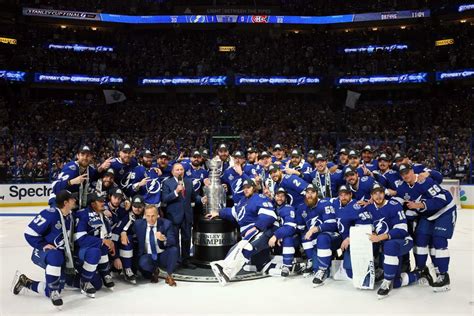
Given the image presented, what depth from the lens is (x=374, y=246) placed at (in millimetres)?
6824

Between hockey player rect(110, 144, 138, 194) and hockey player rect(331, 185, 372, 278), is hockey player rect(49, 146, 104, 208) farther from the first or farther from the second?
hockey player rect(331, 185, 372, 278)

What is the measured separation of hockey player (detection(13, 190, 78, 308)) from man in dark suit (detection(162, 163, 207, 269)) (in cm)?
182

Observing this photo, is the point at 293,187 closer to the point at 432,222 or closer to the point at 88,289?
the point at 432,222

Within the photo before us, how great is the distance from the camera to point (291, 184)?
25.9 ft

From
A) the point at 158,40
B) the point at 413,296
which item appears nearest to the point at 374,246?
the point at 413,296

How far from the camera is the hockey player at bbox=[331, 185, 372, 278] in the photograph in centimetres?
680

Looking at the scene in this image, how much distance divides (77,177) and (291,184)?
3.42 m

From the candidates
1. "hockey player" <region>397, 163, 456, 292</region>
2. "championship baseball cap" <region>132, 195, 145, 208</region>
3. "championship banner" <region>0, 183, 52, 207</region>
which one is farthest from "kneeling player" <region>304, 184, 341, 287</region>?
"championship banner" <region>0, 183, 52, 207</region>


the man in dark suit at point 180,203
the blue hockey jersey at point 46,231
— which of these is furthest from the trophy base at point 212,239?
the blue hockey jersey at point 46,231

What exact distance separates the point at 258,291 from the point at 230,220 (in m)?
1.33

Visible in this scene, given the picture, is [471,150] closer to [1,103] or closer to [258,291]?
[258,291]

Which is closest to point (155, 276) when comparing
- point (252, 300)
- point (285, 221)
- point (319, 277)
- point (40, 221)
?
point (252, 300)

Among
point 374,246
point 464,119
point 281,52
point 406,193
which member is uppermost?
point 281,52

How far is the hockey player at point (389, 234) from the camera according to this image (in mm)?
6324
